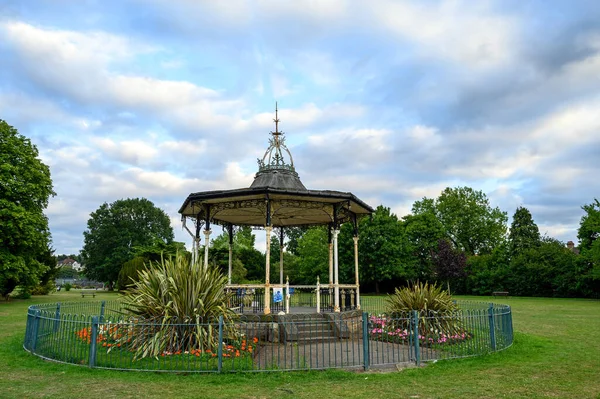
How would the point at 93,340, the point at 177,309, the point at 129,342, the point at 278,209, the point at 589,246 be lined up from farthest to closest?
the point at 589,246
the point at 278,209
the point at 129,342
the point at 177,309
the point at 93,340

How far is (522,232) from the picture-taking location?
5966 cm

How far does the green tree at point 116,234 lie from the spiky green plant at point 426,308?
49.8 meters

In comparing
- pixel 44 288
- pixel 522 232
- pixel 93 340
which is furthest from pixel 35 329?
pixel 522 232

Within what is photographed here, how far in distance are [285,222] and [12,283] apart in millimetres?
24534

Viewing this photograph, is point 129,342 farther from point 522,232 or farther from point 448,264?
point 522,232

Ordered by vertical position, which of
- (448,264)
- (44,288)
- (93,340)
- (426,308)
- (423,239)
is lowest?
(93,340)

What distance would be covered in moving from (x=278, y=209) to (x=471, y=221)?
54.8 m

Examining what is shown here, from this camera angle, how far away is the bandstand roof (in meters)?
14.4

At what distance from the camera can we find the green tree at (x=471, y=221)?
210 feet

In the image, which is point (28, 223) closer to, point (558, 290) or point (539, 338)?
point (539, 338)

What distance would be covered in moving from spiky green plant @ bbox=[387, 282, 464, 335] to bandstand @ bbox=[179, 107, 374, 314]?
195 centimetres

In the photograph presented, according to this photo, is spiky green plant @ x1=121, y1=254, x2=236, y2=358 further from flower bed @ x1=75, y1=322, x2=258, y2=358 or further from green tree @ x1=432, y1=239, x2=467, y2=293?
green tree @ x1=432, y1=239, x2=467, y2=293

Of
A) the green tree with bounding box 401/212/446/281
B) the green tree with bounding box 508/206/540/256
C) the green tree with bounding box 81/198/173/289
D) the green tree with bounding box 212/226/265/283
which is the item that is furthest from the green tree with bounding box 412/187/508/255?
the green tree with bounding box 81/198/173/289

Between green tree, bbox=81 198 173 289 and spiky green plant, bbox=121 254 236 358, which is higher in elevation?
green tree, bbox=81 198 173 289
